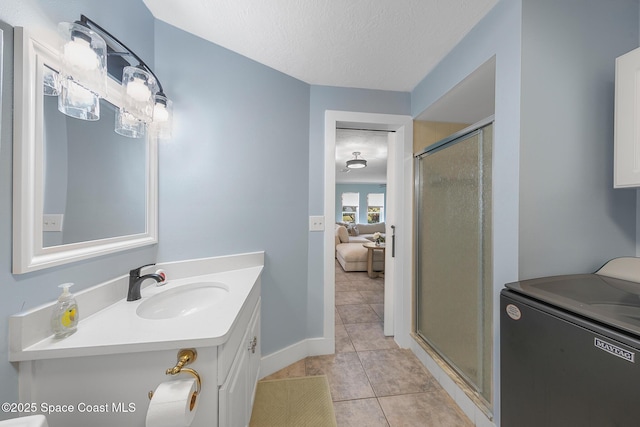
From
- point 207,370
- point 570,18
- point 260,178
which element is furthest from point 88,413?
point 570,18

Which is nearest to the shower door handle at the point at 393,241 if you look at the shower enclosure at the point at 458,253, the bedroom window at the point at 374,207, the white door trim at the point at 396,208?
the white door trim at the point at 396,208

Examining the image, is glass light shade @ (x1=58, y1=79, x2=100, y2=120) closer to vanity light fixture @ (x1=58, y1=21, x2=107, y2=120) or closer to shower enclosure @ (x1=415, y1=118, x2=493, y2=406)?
vanity light fixture @ (x1=58, y1=21, x2=107, y2=120)

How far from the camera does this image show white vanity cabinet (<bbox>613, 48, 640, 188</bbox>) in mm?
913

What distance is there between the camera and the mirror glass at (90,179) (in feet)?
2.60

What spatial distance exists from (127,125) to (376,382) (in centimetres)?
216

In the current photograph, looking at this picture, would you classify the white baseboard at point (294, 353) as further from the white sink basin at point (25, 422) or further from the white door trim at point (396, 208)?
the white sink basin at point (25, 422)

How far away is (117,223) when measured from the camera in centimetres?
108

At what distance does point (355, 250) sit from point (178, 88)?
392 centimetres

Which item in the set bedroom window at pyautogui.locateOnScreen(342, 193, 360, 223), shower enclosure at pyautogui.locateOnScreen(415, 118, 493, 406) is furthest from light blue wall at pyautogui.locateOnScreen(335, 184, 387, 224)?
shower enclosure at pyautogui.locateOnScreen(415, 118, 493, 406)

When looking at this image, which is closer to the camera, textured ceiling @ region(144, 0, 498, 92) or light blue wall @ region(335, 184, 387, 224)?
textured ceiling @ region(144, 0, 498, 92)

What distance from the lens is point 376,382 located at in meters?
1.61

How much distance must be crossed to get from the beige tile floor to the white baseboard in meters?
0.04

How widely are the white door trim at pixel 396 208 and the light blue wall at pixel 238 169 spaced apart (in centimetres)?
20

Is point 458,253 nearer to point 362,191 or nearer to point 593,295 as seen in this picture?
point 593,295
